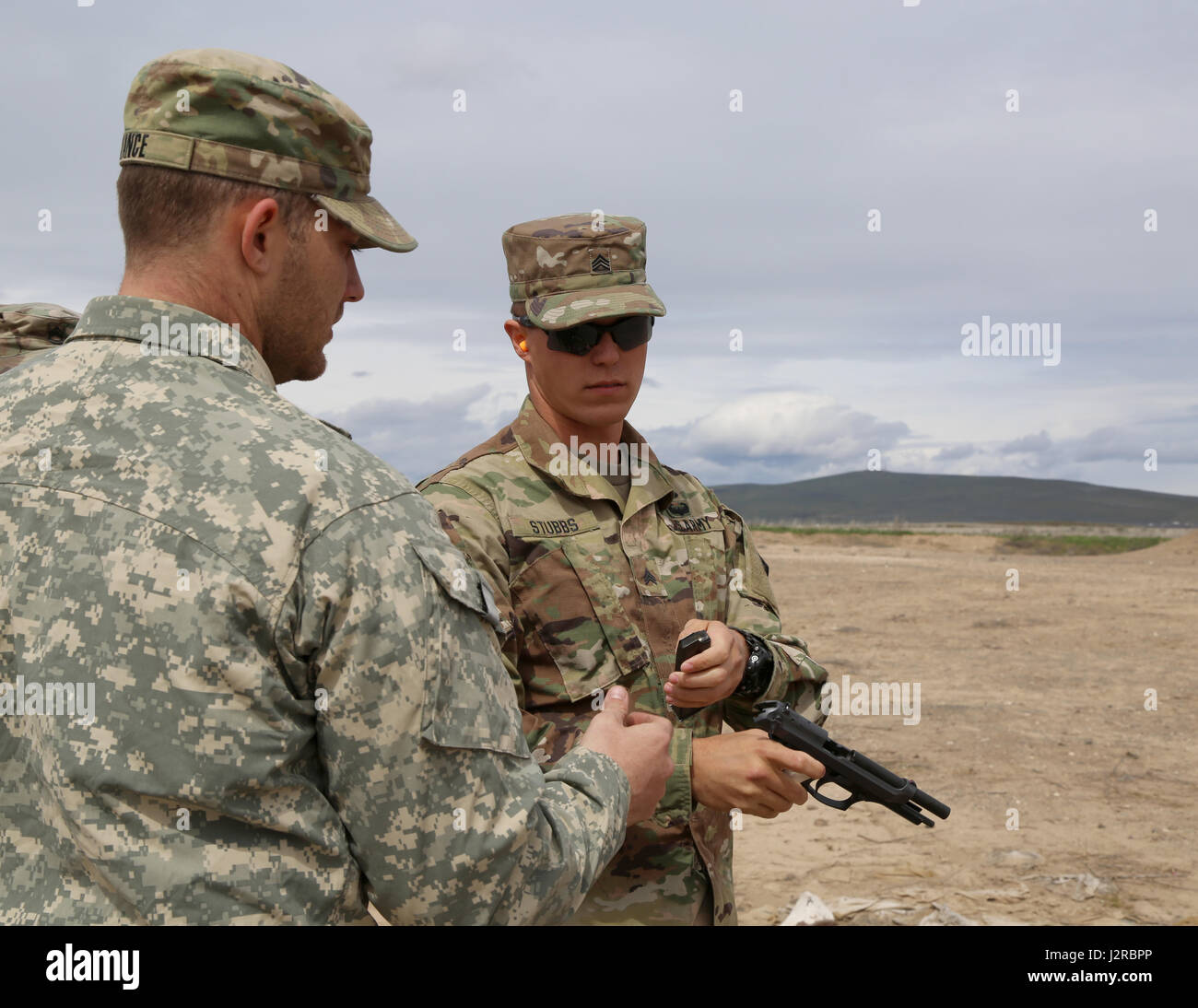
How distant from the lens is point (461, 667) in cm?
172

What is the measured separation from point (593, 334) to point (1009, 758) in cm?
751

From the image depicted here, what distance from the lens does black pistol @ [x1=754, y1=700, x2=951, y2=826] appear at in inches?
113

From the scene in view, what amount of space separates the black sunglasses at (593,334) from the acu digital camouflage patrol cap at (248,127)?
118cm

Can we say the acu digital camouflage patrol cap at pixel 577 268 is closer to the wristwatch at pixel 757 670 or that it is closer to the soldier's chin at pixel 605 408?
the soldier's chin at pixel 605 408

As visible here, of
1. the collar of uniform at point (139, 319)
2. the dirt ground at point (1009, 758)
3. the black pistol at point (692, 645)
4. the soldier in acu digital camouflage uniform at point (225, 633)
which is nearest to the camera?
the soldier in acu digital camouflage uniform at point (225, 633)

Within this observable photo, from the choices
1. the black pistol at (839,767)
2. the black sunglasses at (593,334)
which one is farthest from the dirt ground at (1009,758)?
the black sunglasses at (593,334)

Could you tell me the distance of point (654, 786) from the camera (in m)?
2.20

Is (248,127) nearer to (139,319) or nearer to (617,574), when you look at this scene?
(139,319)

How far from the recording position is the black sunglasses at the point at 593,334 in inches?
124

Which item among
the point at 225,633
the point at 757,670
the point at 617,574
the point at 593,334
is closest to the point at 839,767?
the point at 757,670

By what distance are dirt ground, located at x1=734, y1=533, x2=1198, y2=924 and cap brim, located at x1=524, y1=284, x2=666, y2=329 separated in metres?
3.92

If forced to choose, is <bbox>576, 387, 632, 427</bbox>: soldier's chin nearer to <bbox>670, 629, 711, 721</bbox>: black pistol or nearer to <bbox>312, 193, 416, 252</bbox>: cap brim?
<bbox>670, 629, 711, 721</bbox>: black pistol

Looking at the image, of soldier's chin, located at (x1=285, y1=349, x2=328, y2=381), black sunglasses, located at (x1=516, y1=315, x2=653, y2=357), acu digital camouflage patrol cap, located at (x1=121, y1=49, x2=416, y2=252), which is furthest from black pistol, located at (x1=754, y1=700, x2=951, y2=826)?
acu digital camouflage patrol cap, located at (x1=121, y1=49, x2=416, y2=252)
